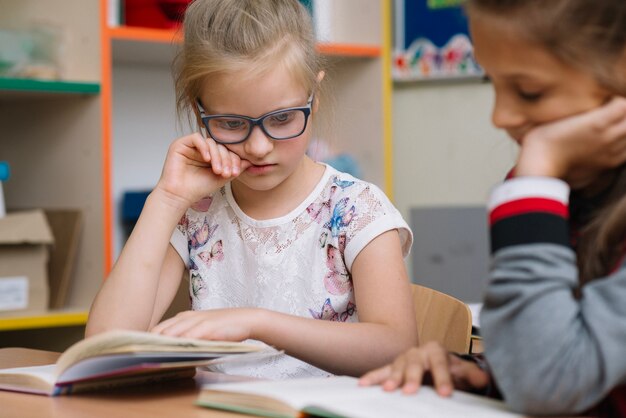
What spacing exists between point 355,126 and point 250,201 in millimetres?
1263

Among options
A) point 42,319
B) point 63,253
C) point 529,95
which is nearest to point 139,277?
point 529,95

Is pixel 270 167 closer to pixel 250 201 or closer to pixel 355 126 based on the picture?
pixel 250 201

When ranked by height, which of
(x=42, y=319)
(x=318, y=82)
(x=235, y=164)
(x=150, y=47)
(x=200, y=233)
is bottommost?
(x=42, y=319)

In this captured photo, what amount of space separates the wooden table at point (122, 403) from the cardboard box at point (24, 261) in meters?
1.11

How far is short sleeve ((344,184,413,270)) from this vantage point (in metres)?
1.27

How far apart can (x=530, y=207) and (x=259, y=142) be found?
54cm

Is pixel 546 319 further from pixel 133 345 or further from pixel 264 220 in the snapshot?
pixel 264 220

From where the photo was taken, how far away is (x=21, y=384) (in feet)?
3.19

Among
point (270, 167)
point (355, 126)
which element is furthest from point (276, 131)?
point (355, 126)

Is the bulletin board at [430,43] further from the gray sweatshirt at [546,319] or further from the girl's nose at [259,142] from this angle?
the gray sweatshirt at [546,319]

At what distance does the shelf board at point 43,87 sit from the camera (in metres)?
2.00

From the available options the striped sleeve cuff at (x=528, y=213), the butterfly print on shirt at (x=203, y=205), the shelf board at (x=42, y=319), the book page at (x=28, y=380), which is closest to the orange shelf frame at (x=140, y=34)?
the shelf board at (x=42, y=319)

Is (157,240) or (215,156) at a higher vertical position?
(215,156)

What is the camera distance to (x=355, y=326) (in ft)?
3.68
